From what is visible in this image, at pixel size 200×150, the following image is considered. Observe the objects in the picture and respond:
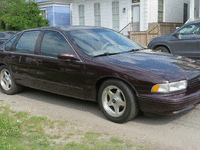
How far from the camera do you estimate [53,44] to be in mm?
5406

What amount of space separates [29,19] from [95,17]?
218 inches

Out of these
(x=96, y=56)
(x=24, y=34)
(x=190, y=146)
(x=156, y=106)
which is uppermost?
(x=24, y=34)

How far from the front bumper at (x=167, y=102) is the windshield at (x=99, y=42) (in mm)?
1304

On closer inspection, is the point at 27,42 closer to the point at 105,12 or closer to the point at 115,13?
the point at 115,13

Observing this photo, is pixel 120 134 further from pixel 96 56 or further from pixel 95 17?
pixel 95 17

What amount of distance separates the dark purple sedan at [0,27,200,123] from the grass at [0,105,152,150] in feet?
2.27

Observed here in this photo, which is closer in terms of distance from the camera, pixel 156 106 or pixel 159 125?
pixel 156 106

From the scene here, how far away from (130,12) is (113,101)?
17.3m

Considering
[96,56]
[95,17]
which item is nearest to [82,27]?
[96,56]

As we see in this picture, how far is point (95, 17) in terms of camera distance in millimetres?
23250

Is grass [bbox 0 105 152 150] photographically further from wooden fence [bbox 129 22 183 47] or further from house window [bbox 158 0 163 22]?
house window [bbox 158 0 163 22]

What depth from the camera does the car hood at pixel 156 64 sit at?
4172 millimetres

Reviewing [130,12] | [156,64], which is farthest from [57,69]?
[130,12]

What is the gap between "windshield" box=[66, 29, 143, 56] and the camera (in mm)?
5008
